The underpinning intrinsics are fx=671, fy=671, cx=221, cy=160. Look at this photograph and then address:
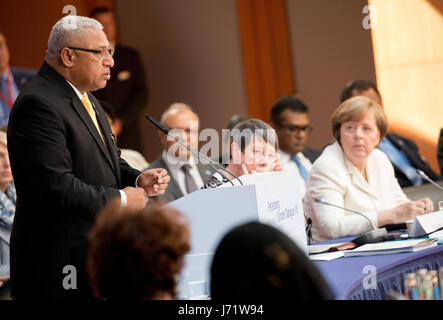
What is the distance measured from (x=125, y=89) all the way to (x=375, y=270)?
3976 mm

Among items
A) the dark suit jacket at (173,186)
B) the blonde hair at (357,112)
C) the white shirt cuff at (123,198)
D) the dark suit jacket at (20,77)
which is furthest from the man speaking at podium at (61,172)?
the dark suit jacket at (20,77)

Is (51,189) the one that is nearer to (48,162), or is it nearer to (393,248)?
(48,162)

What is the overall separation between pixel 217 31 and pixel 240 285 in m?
5.72

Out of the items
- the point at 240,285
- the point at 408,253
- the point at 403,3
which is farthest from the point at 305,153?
the point at 240,285

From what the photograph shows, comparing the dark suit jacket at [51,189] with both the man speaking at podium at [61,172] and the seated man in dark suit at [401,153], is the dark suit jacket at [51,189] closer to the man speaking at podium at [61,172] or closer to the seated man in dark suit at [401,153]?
the man speaking at podium at [61,172]

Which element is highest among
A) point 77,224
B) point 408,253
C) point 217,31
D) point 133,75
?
point 217,31

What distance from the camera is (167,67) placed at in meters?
7.04

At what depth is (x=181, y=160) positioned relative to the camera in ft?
14.0

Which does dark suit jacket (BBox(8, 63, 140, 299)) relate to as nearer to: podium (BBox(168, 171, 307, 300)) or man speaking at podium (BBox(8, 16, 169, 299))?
man speaking at podium (BBox(8, 16, 169, 299))

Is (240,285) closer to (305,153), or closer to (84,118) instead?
(84,118)

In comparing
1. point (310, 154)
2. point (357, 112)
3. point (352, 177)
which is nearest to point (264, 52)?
point (310, 154)

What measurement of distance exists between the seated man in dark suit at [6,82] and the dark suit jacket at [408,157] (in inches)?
104

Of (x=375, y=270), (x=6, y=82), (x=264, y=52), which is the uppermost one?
(x=264, y=52)

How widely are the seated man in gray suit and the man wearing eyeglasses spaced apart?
0.55 metres
